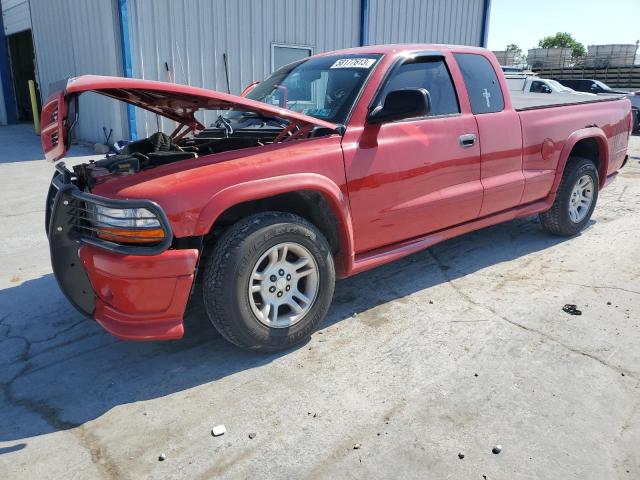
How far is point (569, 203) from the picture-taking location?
5305 millimetres

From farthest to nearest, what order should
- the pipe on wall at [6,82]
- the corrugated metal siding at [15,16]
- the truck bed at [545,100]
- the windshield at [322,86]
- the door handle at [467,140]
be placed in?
the pipe on wall at [6,82], the corrugated metal siding at [15,16], the truck bed at [545,100], the door handle at [467,140], the windshield at [322,86]

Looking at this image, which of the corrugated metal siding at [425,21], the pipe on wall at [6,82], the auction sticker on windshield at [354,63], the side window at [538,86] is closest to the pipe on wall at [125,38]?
the corrugated metal siding at [425,21]

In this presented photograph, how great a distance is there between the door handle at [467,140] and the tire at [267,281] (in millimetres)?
1491

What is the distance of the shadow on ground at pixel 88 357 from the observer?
109 inches

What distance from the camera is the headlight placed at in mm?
2701

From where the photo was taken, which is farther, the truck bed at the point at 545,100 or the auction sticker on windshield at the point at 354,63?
the truck bed at the point at 545,100

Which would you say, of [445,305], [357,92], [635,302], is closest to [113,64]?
[357,92]

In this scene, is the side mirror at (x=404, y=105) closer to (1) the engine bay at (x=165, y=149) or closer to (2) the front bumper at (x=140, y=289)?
(1) the engine bay at (x=165, y=149)

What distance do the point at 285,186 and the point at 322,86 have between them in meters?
1.21

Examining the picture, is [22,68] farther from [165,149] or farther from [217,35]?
[165,149]

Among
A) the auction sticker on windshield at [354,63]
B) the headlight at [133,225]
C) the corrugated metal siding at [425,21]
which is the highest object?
the corrugated metal siding at [425,21]

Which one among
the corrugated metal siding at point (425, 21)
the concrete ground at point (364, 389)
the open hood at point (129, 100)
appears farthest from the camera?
the corrugated metal siding at point (425, 21)

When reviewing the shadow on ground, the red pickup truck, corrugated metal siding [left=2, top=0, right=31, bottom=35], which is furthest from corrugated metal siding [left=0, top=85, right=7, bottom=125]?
the red pickup truck

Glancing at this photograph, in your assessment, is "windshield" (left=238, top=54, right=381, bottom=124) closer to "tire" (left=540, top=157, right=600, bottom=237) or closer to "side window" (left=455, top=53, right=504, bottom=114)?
"side window" (left=455, top=53, right=504, bottom=114)
